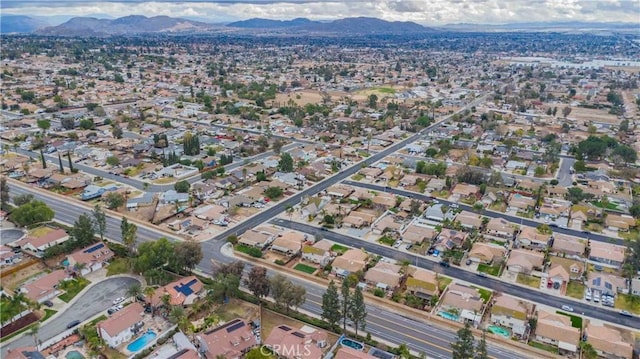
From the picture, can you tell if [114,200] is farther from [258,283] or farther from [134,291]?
[258,283]

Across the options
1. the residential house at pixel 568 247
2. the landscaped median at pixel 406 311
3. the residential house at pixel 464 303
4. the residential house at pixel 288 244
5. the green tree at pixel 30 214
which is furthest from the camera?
the green tree at pixel 30 214

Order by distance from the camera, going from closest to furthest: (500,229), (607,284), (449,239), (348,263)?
(607,284) < (348,263) < (449,239) < (500,229)

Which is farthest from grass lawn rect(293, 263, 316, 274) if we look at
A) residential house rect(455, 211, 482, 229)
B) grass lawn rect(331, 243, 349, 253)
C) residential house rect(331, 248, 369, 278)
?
residential house rect(455, 211, 482, 229)

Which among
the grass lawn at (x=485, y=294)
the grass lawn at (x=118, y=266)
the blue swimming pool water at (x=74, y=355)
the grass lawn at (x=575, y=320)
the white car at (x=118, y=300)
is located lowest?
the grass lawn at (x=575, y=320)

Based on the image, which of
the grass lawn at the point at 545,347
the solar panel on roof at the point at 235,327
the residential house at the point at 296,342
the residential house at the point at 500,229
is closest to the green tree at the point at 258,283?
the residential house at the point at 296,342

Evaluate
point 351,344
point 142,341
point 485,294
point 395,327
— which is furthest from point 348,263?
point 142,341

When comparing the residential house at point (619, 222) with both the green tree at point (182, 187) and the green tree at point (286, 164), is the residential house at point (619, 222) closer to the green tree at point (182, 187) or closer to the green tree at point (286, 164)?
the green tree at point (286, 164)
